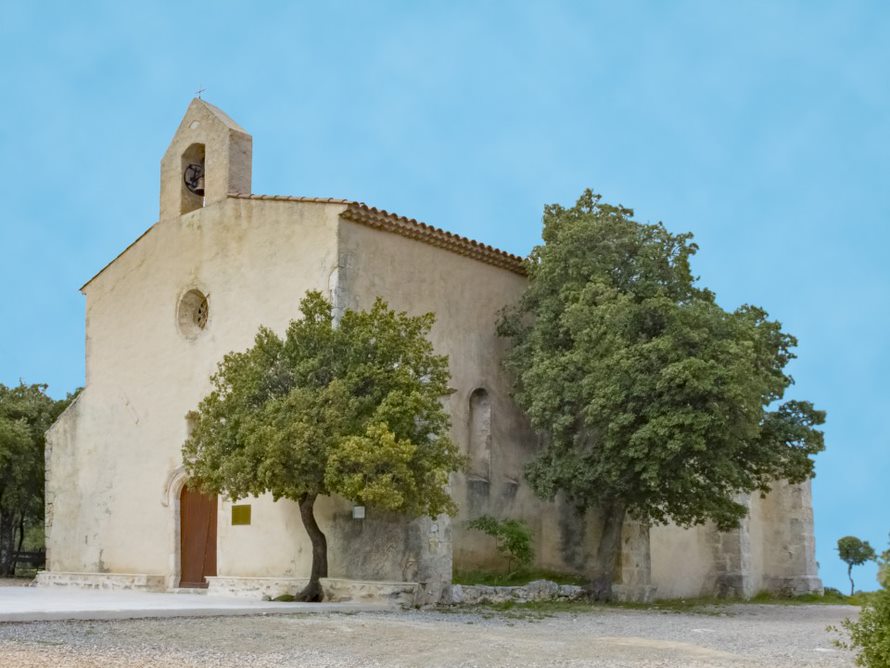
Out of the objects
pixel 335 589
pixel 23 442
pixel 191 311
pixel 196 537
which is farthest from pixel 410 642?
pixel 23 442

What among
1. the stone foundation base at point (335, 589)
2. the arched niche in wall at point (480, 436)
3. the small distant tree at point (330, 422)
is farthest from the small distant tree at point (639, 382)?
the stone foundation base at point (335, 589)

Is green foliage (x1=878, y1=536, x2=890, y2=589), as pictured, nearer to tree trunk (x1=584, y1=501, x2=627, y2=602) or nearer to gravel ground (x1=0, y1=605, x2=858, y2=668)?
gravel ground (x1=0, y1=605, x2=858, y2=668)

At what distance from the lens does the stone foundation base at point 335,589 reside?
57.2ft

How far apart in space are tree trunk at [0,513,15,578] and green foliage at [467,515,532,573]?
49.8ft

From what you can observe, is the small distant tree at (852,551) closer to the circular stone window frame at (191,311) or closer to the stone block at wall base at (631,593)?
the stone block at wall base at (631,593)

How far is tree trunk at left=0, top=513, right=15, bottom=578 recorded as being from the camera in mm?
29859

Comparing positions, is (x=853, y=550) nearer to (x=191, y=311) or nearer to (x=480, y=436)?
(x=480, y=436)

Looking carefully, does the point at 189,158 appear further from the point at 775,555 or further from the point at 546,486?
the point at 775,555

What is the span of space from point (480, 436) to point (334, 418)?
267 inches

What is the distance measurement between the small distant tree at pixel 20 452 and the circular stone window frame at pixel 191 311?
282 inches

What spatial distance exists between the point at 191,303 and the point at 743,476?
1227cm

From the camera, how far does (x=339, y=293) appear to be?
1994cm

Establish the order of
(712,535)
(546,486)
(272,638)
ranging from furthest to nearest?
1. (712,535)
2. (546,486)
3. (272,638)

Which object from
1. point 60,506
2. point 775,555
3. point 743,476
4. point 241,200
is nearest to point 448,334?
point 241,200
